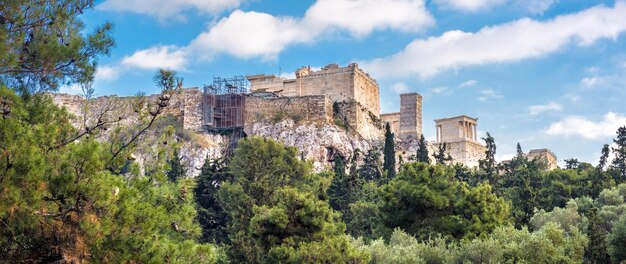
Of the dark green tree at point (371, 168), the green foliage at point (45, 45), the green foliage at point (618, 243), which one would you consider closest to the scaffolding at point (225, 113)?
the dark green tree at point (371, 168)

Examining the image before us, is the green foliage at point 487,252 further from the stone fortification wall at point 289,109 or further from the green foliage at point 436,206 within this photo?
the stone fortification wall at point 289,109

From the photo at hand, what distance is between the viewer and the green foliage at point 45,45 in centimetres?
Answer: 1097

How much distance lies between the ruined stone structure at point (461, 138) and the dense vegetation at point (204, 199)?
23731 mm

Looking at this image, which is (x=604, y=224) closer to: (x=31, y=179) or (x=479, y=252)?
(x=479, y=252)

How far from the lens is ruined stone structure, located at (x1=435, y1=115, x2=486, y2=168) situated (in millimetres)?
76000

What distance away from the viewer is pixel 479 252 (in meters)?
24.3

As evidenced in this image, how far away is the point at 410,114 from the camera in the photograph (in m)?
71.2

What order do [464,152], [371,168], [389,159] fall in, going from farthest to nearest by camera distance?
[464,152] < [371,168] < [389,159]

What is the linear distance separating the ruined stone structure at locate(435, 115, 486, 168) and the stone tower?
602 cm

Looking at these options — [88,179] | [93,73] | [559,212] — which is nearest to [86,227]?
[88,179]

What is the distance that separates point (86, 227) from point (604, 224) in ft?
103

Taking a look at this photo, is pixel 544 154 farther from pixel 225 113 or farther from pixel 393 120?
pixel 225 113

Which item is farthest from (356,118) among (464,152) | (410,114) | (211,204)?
(211,204)

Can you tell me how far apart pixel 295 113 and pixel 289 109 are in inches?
29.2
